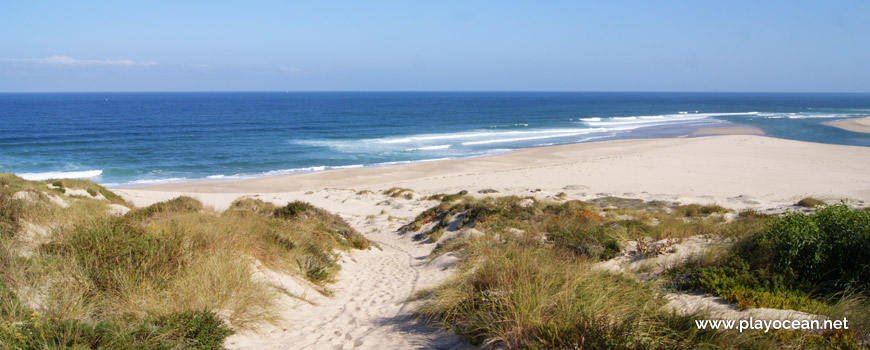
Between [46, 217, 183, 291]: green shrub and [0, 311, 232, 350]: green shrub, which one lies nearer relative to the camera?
[0, 311, 232, 350]: green shrub

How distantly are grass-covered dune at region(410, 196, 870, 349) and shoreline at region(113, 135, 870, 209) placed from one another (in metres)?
11.3

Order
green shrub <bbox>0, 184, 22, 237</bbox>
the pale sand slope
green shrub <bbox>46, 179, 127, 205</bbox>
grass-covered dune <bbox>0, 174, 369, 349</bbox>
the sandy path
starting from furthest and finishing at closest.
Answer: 1. the pale sand slope
2. green shrub <bbox>46, 179, 127, 205</bbox>
3. green shrub <bbox>0, 184, 22, 237</bbox>
4. the sandy path
5. grass-covered dune <bbox>0, 174, 369, 349</bbox>

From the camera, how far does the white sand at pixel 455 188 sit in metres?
5.95

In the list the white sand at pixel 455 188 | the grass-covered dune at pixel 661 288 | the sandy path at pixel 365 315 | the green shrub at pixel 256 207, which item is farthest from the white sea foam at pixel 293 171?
the grass-covered dune at pixel 661 288

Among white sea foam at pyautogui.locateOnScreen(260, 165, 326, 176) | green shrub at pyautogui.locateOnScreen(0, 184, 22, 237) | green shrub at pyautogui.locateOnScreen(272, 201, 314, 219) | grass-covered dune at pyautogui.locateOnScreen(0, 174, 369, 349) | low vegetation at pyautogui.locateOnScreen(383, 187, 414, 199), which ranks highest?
green shrub at pyautogui.locateOnScreen(0, 184, 22, 237)

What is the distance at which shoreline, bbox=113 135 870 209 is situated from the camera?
829 inches

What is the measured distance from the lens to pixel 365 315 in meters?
6.62

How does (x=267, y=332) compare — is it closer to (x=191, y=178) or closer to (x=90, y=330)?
(x=90, y=330)

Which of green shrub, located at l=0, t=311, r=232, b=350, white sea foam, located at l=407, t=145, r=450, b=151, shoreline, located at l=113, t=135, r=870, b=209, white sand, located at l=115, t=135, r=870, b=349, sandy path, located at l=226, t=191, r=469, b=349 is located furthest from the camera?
white sea foam, located at l=407, t=145, r=450, b=151

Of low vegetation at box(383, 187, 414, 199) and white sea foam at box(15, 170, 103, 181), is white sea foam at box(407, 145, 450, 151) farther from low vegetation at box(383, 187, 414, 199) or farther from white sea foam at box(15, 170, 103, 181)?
white sea foam at box(15, 170, 103, 181)

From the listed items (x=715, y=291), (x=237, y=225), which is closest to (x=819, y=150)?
(x=715, y=291)

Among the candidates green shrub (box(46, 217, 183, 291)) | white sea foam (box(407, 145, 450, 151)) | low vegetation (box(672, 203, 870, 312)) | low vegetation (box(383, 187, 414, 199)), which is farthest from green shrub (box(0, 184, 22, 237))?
white sea foam (box(407, 145, 450, 151))

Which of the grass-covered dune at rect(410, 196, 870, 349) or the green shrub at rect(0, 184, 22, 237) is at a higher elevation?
the green shrub at rect(0, 184, 22, 237)

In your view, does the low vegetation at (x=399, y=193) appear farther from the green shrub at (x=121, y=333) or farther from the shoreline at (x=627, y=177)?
the green shrub at (x=121, y=333)
